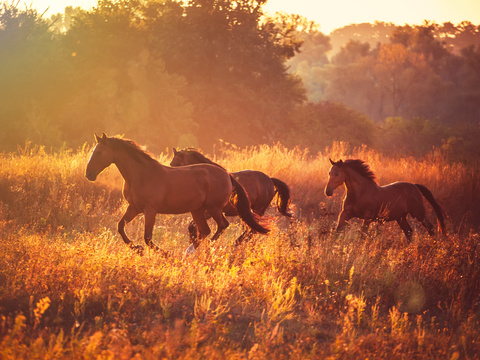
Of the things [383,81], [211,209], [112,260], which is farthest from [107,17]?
[383,81]

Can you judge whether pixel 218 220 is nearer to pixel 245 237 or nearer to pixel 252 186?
pixel 245 237

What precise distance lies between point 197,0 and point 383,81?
43.9 metres

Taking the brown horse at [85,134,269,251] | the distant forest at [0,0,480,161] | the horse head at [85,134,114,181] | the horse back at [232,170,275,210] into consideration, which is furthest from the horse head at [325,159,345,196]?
the distant forest at [0,0,480,161]

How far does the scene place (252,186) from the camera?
9969 mm

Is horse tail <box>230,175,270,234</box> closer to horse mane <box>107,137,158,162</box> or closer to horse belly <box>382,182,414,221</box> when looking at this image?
horse mane <box>107,137,158,162</box>

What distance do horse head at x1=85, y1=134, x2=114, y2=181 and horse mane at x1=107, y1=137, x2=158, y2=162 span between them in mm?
92

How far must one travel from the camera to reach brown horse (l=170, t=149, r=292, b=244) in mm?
9547

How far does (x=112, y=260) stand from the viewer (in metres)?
6.48

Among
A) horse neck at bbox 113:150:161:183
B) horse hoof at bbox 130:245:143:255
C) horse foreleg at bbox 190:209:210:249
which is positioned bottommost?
horse hoof at bbox 130:245:143:255

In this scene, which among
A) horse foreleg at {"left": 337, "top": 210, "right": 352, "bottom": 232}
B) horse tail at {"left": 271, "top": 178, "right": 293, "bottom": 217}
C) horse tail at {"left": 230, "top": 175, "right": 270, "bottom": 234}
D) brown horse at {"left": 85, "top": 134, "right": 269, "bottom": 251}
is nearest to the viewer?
brown horse at {"left": 85, "top": 134, "right": 269, "bottom": 251}

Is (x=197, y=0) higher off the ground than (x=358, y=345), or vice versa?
(x=197, y=0)

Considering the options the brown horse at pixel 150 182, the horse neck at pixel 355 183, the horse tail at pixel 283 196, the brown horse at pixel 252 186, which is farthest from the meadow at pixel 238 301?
the horse tail at pixel 283 196

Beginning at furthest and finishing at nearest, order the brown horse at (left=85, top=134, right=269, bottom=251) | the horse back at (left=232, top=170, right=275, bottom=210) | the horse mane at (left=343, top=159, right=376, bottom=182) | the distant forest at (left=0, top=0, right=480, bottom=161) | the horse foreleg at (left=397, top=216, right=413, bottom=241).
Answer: the distant forest at (left=0, top=0, right=480, bottom=161), the horse foreleg at (left=397, top=216, right=413, bottom=241), the horse mane at (left=343, top=159, right=376, bottom=182), the horse back at (left=232, top=170, right=275, bottom=210), the brown horse at (left=85, top=134, right=269, bottom=251)

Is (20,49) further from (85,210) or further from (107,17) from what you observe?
(85,210)
